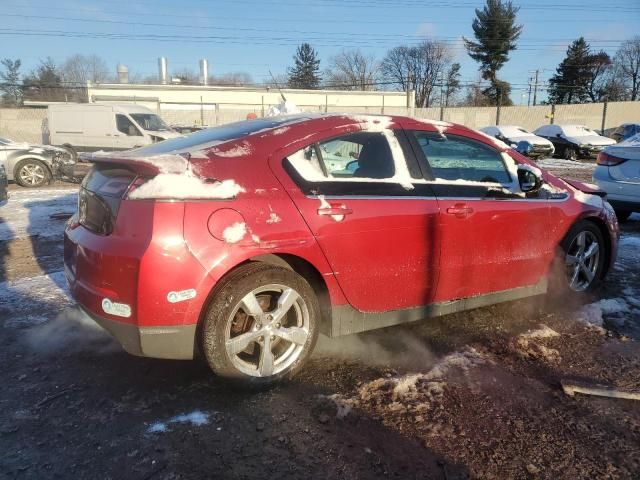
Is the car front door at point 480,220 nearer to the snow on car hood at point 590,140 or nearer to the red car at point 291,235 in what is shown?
the red car at point 291,235

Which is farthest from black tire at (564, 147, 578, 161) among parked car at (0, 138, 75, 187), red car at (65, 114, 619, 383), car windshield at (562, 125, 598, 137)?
red car at (65, 114, 619, 383)

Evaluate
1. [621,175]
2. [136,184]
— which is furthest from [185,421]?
[621,175]

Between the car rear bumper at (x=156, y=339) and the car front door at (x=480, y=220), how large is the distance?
171cm

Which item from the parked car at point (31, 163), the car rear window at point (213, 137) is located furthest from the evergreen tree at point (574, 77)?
the car rear window at point (213, 137)

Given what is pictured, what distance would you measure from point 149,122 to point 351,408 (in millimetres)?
15624

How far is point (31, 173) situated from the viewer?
1220 centimetres

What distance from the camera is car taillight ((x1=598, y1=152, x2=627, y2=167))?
22.7 ft

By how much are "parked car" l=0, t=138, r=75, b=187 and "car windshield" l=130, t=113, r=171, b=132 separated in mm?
4014

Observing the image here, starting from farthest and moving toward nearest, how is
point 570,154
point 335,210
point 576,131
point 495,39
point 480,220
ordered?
point 495,39
point 576,131
point 570,154
point 480,220
point 335,210

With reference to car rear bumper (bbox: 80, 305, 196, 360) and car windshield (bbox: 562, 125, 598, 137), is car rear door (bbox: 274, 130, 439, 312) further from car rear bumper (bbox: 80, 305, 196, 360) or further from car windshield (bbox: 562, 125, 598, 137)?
car windshield (bbox: 562, 125, 598, 137)

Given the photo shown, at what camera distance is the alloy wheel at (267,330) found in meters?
2.79

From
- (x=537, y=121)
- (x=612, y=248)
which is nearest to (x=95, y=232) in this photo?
(x=612, y=248)

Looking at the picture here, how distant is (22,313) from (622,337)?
4.64m

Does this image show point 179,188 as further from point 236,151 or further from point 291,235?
point 291,235
